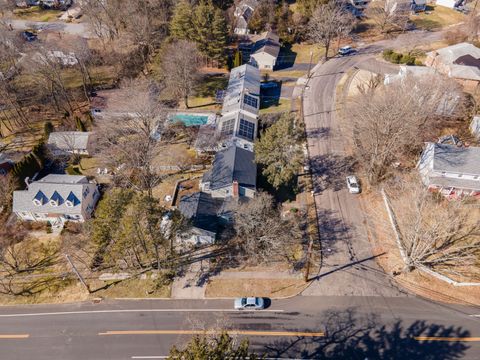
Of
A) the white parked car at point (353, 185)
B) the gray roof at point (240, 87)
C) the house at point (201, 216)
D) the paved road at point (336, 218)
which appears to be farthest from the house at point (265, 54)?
the house at point (201, 216)

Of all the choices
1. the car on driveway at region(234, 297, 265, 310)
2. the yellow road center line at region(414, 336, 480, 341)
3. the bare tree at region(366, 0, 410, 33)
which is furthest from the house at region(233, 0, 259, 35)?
the yellow road center line at region(414, 336, 480, 341)

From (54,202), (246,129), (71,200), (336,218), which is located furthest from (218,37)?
(336,218)

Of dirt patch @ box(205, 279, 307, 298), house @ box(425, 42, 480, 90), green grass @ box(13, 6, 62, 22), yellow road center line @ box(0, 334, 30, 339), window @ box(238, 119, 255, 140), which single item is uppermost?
house @ box(425, 42, 480, 90)

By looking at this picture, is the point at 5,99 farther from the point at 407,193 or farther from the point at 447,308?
the point at 447,308

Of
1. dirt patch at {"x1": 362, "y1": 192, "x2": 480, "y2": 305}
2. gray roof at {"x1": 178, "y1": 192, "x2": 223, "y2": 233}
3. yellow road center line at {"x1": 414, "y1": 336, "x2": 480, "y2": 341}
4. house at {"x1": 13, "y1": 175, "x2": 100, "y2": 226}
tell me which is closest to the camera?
yellow road center line at {"x1": 414, "y1": 336, "x2": 480, "y2": 341}

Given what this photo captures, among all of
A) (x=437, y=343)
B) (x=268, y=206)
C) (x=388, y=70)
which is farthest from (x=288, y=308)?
(x=388, y=70)

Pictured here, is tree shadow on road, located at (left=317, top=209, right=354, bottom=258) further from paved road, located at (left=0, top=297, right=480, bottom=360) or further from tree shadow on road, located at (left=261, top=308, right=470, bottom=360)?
tree shadow on road, located at (left=261, top=308, right=470, bottom=360)

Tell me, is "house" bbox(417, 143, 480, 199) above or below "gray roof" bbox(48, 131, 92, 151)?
above
